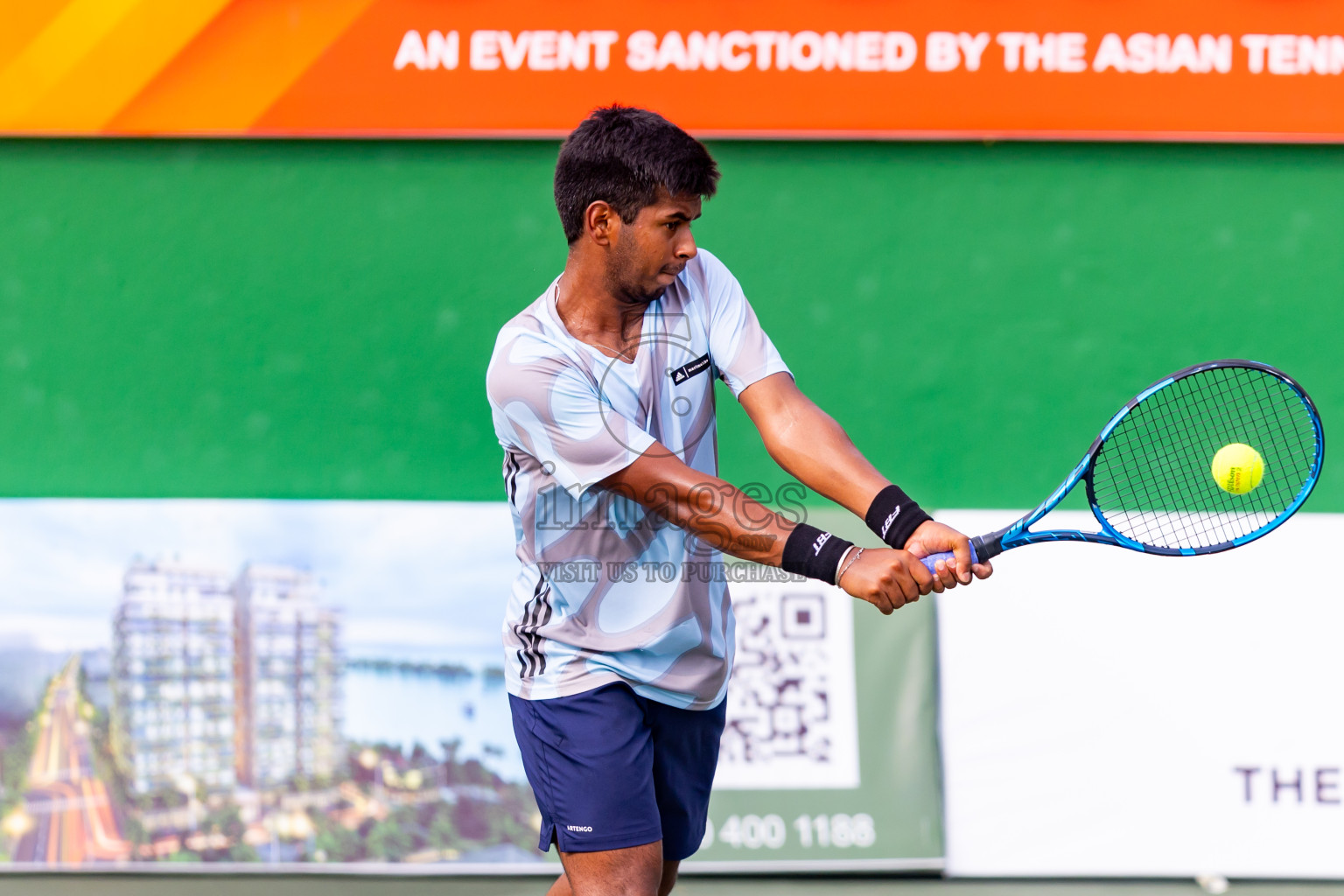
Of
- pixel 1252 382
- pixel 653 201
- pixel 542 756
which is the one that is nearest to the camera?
pixel 653 201

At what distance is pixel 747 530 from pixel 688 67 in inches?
81.9

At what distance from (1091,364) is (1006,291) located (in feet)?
1.20

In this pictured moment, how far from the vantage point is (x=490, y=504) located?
387 cm

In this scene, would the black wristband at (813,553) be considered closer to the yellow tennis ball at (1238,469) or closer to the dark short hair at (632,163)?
the dark short hair at (632,163)

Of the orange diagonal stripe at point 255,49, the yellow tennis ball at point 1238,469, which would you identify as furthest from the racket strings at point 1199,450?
the orange diagonal stripe at point 255,49

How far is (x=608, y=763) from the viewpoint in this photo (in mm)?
2447

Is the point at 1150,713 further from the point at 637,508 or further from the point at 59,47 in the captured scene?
the point at 59,47

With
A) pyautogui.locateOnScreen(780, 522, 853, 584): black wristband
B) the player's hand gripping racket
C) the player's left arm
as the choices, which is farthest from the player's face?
the player's hand gripping racket

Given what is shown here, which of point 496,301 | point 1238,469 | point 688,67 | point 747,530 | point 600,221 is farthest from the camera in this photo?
point 496,301

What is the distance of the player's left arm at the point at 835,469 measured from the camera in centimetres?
237

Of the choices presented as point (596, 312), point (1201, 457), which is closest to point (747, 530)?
point (596, 312)

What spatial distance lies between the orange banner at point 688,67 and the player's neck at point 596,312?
1590 mm

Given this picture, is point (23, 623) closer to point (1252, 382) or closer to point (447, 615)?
point (447, 615)

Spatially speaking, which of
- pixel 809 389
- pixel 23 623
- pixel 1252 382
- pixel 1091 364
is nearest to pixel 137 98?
pixel 23 623
